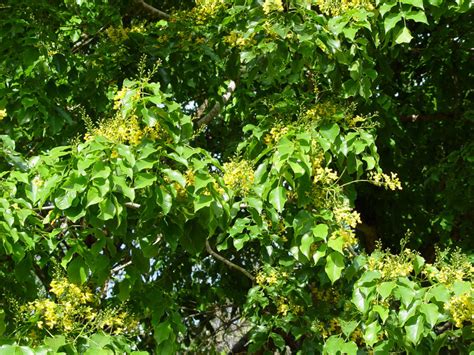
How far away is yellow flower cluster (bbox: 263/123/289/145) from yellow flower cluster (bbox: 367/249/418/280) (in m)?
0.58

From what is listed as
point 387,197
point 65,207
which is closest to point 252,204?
point 65,207

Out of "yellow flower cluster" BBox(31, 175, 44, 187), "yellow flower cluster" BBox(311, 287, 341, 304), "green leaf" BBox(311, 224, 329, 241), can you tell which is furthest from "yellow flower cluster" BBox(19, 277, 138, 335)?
"yellow flower cluster" BBox(311, 287, 341, 304)

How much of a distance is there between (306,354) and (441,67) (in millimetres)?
2158

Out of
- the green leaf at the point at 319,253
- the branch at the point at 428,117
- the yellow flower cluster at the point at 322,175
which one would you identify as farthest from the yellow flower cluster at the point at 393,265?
the branch at the point at 428,117

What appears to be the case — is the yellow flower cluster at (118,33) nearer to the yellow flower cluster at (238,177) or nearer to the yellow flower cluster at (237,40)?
the yellow flower cluster at (237,40)

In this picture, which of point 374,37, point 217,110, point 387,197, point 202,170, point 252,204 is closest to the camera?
point 202,170

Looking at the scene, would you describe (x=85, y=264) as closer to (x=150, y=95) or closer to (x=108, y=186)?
(x=108, y=186)

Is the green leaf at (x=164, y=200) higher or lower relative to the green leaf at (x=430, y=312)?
higher

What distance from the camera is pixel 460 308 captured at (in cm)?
273

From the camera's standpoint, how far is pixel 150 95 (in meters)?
2.70

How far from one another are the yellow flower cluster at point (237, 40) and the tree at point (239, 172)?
2 centimetres

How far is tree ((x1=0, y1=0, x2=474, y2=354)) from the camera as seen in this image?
2650 mm

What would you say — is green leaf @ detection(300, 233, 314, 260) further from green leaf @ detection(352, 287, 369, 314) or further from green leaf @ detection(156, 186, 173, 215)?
green leaf @ detection(156, 186, 173, 215)

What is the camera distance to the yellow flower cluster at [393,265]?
2.88 m
